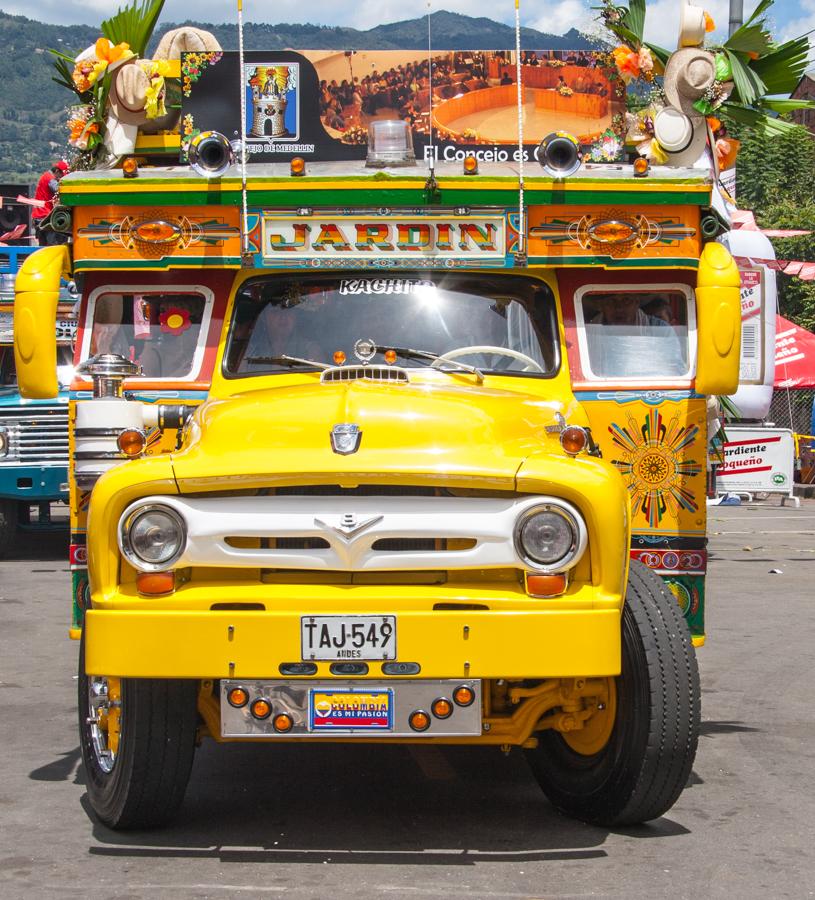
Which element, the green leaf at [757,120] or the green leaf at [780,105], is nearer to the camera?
the green leaf at [757,120]

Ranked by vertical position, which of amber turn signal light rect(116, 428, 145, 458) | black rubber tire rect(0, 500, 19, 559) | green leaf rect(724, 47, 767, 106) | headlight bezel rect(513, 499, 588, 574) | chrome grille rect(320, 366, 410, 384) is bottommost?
black rubber tire rect(0, 500, 19, 559)

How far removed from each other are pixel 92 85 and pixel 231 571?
4.25 metres

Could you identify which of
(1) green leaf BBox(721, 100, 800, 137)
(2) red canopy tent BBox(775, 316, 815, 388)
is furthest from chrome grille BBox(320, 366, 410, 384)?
(2) red canopy tent BBox(775, 316, 815, 388)

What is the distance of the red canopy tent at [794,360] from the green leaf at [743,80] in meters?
22.6

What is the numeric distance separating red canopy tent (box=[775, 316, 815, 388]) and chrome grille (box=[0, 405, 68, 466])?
17.6m

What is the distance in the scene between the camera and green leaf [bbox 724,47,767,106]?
946 cm

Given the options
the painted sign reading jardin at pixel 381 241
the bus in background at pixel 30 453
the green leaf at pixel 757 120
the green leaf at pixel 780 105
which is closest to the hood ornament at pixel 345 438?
the painted sign reading jardin at pixel 381 241

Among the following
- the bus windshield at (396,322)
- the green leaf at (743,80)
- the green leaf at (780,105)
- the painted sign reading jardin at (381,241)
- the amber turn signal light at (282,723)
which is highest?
the green leaf at (743,80)

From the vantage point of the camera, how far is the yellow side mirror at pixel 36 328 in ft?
24.6

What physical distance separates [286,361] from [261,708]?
86.8 inches

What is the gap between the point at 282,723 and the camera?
5609mm

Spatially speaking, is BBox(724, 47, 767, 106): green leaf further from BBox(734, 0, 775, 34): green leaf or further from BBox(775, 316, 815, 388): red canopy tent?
BBox(775, 316, 815, 388): red canopy tent

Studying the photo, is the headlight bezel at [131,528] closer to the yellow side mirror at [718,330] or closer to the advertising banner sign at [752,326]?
the yellow side mirror at [718,330]

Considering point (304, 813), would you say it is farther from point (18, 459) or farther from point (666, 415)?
point (18, 459)
